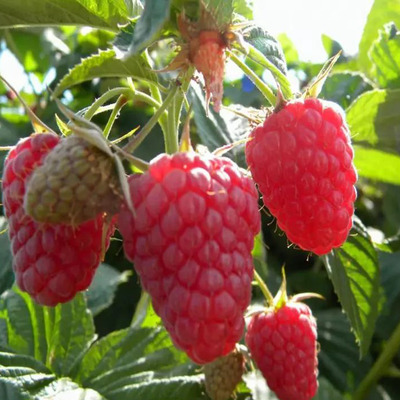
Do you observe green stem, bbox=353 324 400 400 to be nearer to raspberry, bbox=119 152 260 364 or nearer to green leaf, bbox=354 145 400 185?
green leaf, bbox=354 145 400 185

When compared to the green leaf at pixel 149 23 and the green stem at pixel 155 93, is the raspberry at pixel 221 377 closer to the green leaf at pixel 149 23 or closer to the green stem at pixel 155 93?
the green stem at pixel 155 93

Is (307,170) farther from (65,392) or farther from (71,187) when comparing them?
(65,392)

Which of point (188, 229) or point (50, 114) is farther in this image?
point (50, 114)

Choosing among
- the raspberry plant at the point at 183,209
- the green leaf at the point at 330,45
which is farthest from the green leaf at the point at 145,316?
the green leaf at the point at 330,45

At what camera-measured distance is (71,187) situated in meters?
1.01

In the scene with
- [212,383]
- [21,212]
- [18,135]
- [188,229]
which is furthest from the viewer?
[18,135]

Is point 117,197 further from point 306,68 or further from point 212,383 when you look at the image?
point 306,68

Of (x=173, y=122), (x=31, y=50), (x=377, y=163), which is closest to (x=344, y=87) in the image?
(x=377, y=163)

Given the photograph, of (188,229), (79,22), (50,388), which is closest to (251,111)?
(79,22)

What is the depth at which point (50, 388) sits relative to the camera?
1594 mm

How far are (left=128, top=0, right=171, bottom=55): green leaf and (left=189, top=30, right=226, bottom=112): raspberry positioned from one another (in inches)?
5.6

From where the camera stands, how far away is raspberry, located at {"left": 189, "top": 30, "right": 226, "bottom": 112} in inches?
45.4

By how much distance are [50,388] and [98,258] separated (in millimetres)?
565

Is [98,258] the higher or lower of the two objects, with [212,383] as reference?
higher
